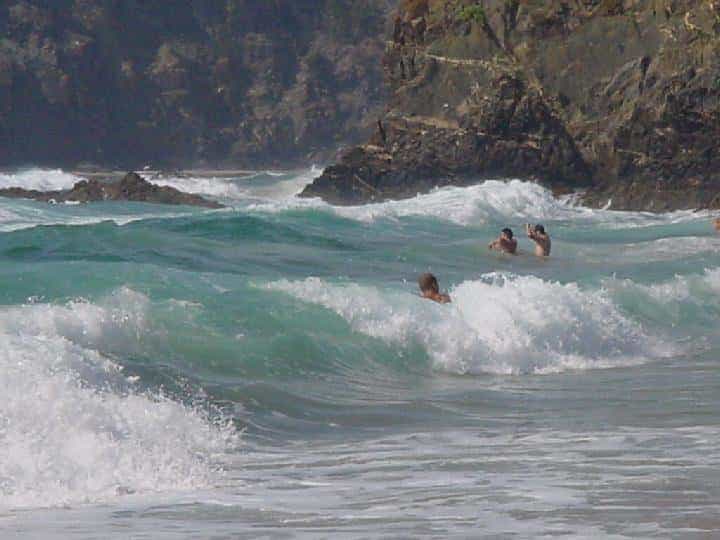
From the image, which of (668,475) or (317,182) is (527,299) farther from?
(317,182)

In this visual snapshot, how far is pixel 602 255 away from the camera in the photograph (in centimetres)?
2555

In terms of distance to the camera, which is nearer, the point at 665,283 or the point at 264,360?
the point at 264,360

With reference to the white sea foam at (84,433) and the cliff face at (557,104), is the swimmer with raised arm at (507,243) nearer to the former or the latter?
the white sea foam at (84,433)

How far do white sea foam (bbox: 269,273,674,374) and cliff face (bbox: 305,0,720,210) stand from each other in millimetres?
19988

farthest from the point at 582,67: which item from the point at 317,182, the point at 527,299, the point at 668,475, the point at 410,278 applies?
the point at 668,475

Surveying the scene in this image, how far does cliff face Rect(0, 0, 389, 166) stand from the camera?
9562 cm

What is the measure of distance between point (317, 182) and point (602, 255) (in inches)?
690

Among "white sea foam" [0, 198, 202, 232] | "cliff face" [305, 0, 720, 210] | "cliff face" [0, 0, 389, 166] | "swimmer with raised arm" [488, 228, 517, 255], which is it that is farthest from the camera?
"cliff face" [0, 0, 389, 166]

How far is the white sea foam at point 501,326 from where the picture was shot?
15.3m

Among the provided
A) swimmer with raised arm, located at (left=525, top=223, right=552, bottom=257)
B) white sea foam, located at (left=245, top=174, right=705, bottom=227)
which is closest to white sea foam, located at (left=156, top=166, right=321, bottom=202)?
white sea foam, located at (left=245, top=174, right=705, bottom=227)

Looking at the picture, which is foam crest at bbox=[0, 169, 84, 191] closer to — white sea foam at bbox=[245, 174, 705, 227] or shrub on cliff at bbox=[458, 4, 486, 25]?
shrub on cliff at bbox=[458, 4, 486, 25]

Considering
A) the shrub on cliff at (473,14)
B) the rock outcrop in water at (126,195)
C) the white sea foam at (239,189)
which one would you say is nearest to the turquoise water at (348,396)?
the rock outcrop in water at (126,195)

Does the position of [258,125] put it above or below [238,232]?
below

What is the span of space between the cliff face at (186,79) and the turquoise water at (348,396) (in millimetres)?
72458
